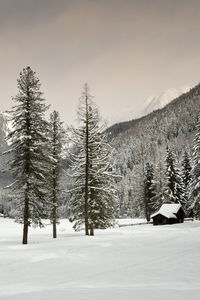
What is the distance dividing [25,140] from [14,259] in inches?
418

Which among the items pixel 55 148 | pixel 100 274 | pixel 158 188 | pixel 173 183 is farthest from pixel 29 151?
pixel 158 188

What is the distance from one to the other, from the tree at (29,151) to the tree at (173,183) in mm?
34142

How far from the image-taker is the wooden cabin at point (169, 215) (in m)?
49.9

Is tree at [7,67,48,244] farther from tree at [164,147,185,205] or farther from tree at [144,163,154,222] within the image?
tree at [144,163,154,222]

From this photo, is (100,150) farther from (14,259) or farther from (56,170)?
(14,259)

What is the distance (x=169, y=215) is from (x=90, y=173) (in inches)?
1045

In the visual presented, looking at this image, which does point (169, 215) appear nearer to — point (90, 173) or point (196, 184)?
point (196, 184)

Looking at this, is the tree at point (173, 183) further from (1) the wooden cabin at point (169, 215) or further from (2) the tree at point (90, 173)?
(2) the tree at point (90, 173)

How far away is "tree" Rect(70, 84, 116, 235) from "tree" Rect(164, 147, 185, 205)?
26656 millimetres

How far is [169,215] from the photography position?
49625 mm

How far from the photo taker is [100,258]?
16531 mm

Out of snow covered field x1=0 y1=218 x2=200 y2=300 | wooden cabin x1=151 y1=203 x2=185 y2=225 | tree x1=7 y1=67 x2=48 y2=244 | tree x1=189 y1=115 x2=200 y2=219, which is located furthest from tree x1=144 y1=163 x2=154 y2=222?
snow covered field x1=0 y1=218 x2=200 y2=300

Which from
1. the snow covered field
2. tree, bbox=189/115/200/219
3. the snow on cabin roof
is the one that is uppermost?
tree, bbox=189/115/200/219

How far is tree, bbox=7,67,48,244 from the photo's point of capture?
79.3 feet
